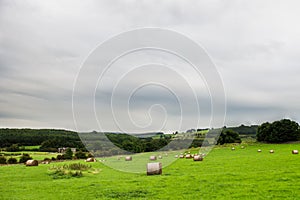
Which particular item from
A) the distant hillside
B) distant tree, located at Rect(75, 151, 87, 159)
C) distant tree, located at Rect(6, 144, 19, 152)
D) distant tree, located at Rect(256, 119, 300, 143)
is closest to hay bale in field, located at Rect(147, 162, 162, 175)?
distant tree, located at Rect(75, 151, 87, 159)

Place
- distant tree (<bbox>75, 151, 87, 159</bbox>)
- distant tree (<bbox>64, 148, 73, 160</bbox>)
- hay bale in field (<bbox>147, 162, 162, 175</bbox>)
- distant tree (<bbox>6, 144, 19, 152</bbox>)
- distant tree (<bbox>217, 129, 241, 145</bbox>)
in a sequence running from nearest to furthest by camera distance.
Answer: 1. hay bale in field (<bbox>147, 162, 162, 175</bbox>)
2. distant tree (<bbox>64, 148, 73, 160</bbox>)
3. distant tree (<bbox>75, 151, 87, 159</bbox>)
4. distant tree (<bbox>6, 144, 19, 152</bbox>)
5. distant tree (<bbox>217, 129, 241, 145</bbox>)

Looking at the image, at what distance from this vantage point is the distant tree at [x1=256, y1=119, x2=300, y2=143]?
60875 mm

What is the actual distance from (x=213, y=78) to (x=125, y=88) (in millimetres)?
6775

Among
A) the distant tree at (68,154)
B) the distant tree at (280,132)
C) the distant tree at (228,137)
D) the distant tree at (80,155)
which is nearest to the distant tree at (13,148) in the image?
the distant tree at (68,154)

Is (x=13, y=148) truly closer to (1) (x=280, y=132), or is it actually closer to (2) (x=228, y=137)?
(2) (x=228, y=137)

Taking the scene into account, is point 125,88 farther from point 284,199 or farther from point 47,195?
point 284,199

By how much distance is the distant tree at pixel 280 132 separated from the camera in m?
60.9

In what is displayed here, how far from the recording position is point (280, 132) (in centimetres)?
6141

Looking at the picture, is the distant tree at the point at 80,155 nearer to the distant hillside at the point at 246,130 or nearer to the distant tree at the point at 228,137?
the distant tree at the point at 228,137

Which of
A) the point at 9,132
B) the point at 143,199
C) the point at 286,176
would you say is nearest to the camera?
the point at 143,199

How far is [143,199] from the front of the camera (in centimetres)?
1051

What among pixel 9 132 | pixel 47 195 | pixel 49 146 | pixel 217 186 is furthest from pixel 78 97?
pixel 9 132

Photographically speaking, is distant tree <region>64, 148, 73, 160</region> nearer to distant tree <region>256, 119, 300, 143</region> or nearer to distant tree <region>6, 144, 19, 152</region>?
distant tree <region>6, 144, 19, 152</region>

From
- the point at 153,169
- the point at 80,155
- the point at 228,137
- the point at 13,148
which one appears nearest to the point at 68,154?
the point at 80,155
